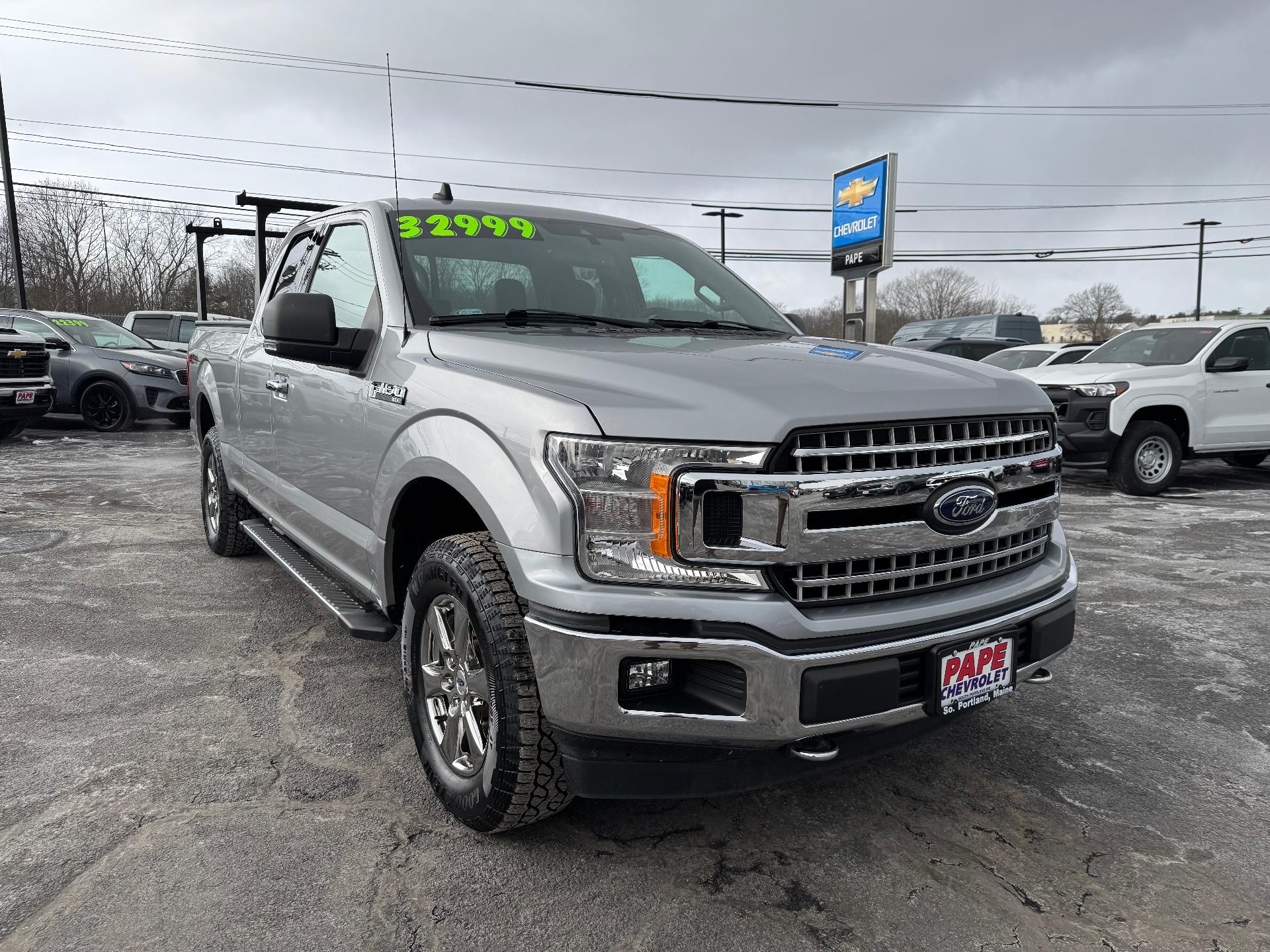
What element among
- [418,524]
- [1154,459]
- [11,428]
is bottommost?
[1154,459]

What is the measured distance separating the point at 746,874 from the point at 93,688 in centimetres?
268

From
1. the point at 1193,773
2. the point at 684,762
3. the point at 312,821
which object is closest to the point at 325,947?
the point at 312,821

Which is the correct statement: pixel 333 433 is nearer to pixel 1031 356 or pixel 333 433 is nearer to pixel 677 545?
pixel 677 545

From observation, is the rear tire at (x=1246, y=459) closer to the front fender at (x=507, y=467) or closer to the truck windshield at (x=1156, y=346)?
the truck windshield at (x=1156, y=346)

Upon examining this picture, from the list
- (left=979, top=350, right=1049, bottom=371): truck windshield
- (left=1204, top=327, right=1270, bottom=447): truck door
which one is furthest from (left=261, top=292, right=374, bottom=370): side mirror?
(left=979, top=350, right=1049, bottom=371): truck windshield

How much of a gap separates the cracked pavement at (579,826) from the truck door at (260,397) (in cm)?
74

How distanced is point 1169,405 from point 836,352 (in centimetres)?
785

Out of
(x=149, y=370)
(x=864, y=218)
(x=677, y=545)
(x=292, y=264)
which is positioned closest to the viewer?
(x=677, y=545)

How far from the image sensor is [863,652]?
6.99 feet

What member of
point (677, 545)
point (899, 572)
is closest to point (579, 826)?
point (677, 545)

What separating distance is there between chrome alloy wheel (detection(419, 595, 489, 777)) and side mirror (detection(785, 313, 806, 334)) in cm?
202

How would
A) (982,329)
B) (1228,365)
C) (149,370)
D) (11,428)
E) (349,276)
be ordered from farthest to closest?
1. (982,329)
2. (149,370)
3. (11,428)
4. (1228,365)
5. (349,276)

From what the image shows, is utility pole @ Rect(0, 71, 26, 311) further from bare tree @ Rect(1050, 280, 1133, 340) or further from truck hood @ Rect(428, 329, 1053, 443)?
bare tree @ Rect(1050, 280, 1133, 340)

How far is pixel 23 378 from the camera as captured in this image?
36.8 ft
